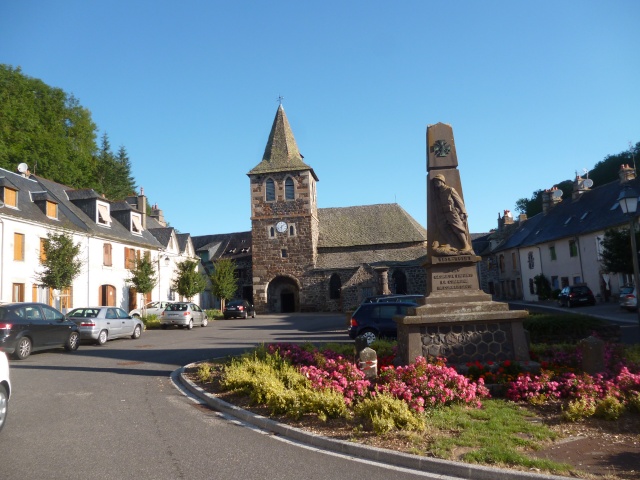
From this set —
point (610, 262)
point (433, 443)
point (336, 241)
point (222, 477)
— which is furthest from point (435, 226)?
point (336, 241)

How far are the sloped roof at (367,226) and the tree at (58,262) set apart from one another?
2624cm

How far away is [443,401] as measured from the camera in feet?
23.1

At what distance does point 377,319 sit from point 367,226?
33.5 metres

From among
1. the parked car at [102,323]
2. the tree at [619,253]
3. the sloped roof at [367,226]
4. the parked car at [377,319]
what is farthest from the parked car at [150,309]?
the tree at [619,253]

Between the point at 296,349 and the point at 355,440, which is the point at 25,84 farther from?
the point at 355,440

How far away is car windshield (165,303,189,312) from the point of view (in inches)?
1087

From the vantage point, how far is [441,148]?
10242mm

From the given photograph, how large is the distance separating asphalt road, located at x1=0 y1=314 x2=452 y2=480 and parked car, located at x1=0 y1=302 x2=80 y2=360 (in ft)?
9.73

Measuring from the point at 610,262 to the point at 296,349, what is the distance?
69.0ft

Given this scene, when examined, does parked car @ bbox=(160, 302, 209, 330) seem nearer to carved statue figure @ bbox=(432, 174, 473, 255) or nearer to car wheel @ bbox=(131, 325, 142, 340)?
car wheel @ bbox=(131, 325, 142, 340)

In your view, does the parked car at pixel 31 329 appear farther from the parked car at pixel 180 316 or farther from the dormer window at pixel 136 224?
the dormer window at pixel 136 224

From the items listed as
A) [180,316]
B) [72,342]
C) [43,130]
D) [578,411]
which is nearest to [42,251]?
[180,316]

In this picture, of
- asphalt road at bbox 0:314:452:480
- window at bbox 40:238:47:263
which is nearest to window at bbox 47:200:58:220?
window at bbox 40:238:47:263

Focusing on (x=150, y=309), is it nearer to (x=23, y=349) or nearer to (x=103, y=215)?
(x=103, y=215)
